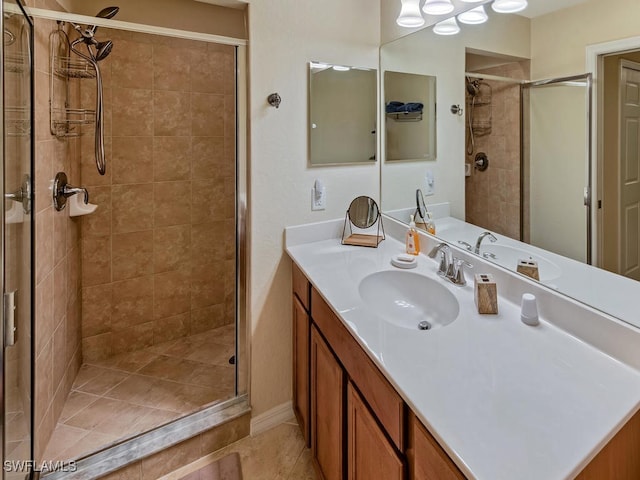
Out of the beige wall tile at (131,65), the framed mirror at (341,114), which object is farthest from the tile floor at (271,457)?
the beige wall tile at (131,65)

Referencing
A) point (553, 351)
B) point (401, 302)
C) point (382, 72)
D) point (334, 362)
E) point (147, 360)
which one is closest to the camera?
point (553, 351)

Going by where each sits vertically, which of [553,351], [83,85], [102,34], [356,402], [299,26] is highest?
[102,34]

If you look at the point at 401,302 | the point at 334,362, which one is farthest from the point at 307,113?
the point at 334,362

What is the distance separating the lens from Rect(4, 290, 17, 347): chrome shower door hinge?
1.00 metres

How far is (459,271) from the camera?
53.1 inches

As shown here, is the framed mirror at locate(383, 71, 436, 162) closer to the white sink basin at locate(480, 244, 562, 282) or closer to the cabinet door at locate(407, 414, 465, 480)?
the white sink basin at locate(480, 244, 562, 282)

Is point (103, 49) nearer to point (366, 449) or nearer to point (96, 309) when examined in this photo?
point (96, 309)

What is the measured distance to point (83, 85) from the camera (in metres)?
2.04

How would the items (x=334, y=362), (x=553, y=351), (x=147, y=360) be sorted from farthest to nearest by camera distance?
(x=147, y=360) < (x=334, y=362) < (x=553, y=351)

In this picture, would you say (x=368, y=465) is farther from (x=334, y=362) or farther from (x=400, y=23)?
(x=400, y=23)

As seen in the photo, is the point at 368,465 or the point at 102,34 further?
the point at 102,34

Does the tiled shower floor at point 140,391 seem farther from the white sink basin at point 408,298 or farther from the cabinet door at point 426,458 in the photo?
the cabinet door at point 426,458

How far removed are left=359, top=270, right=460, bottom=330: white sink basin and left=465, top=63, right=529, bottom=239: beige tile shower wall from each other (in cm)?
34

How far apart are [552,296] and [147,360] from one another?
2.31 metres
